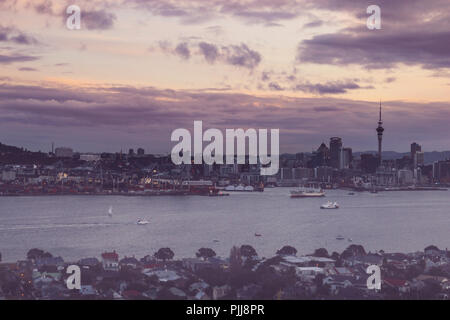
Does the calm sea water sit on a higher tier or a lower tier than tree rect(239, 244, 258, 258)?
lower

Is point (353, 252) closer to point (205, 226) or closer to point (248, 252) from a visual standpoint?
point (248, 252)

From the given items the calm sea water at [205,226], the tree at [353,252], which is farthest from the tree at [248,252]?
the calm sea water at [205,226]

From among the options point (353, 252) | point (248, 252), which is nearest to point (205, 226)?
point (248, 252)

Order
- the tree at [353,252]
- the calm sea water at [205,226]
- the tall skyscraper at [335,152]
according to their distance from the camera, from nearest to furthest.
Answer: the tree at [353,252] → the calm sea water at [205,226] → the tall skyscraper at [335,152]

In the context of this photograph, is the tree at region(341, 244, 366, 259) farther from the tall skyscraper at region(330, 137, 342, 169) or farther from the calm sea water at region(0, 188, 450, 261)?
the tall skyscraper at region(330, 137, 342, 169)

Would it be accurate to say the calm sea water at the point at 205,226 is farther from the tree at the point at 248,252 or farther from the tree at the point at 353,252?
the tree at the point at 248,252

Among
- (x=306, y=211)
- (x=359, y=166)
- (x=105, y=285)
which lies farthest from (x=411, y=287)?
(x=359, y=166)

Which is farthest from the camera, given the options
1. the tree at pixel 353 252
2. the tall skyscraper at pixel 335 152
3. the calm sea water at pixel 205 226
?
the tall skyscraper at pixel 335 152

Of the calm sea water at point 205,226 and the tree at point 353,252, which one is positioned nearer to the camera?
the tree at point 353,252

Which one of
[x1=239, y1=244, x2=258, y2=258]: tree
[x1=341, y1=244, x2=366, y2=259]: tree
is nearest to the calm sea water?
[x1=341, y1=244, x2=366, y2=259]: tree
